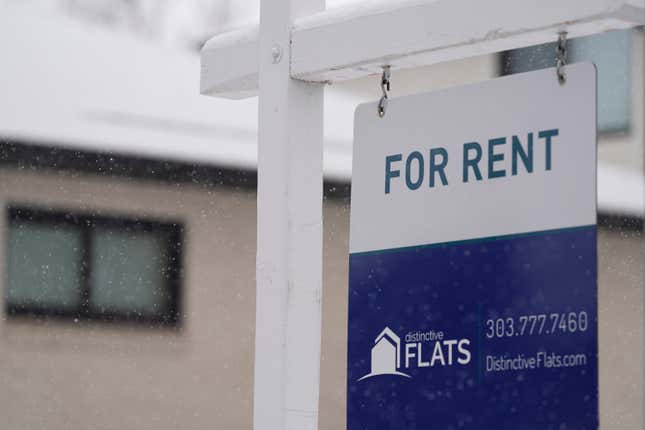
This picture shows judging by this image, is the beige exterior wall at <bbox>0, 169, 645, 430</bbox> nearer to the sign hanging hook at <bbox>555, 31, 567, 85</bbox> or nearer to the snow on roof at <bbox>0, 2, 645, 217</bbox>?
the snow on roof at <bbox>0, 2, 645, 217</bbox>

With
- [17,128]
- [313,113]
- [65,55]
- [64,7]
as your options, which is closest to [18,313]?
[17,128]

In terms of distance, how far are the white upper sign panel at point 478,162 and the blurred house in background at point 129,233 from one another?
685 centimetres

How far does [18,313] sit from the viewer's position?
380 inches

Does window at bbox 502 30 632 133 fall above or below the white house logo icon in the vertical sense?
above

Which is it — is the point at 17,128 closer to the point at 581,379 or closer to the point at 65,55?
the point at 65,55

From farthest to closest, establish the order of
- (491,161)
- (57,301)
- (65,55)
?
(65,55)
(57,301)
(491,161)

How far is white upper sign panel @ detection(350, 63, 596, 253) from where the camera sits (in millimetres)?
2158

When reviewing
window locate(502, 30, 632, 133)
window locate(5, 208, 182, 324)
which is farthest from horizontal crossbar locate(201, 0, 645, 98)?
window locate(502, 30, 632, 133)

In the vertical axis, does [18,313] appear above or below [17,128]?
below

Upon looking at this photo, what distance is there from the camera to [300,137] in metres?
2.58

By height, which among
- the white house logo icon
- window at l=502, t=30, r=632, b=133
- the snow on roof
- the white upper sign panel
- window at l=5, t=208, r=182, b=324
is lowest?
the white house logo icon

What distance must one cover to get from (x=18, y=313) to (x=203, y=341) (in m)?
1.43

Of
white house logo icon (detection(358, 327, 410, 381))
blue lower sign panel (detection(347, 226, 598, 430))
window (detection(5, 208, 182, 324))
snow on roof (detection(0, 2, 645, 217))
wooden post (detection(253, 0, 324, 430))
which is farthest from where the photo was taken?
window (detection(5, 208, 182, 324))

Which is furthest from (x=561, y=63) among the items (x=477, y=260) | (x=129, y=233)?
(x=129, y=233)
